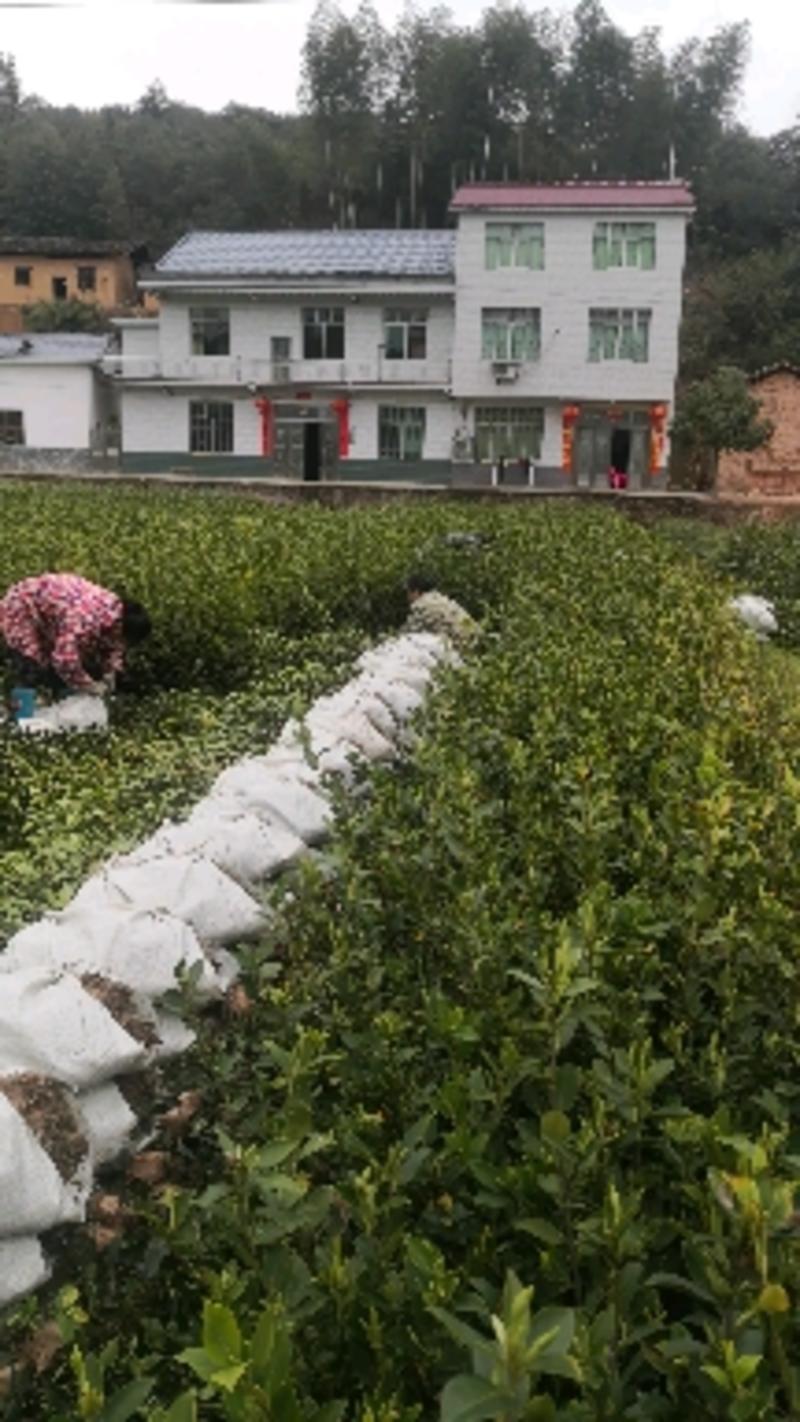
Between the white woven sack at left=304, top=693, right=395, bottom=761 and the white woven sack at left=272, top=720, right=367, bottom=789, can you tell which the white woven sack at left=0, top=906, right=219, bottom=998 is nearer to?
the white woven sack at left=272, top=720, right=367, bottom=789

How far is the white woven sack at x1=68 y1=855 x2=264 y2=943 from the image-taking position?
4152mm

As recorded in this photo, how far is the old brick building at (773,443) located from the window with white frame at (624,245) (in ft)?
14.2

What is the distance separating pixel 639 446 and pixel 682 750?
91.8 feet

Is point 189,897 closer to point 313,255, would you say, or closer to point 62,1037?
point 62,1037

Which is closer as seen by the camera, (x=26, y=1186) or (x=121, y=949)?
(x=26, y=1186)

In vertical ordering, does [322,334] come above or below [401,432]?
above

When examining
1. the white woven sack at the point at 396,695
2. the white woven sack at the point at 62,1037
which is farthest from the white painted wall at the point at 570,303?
the white woven sack at the point at 62,1037

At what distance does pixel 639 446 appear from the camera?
104 ft

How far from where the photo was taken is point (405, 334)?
31.8 metres

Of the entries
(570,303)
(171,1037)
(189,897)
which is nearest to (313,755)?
(189,897)

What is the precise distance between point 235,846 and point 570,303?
2792cm

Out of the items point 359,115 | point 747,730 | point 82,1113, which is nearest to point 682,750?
point 747,730

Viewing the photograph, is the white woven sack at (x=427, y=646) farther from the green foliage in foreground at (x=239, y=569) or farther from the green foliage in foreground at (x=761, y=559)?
the green foliage in foreground at (x=761, y=559)

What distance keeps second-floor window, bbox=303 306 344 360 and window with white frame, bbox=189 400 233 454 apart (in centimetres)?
237
